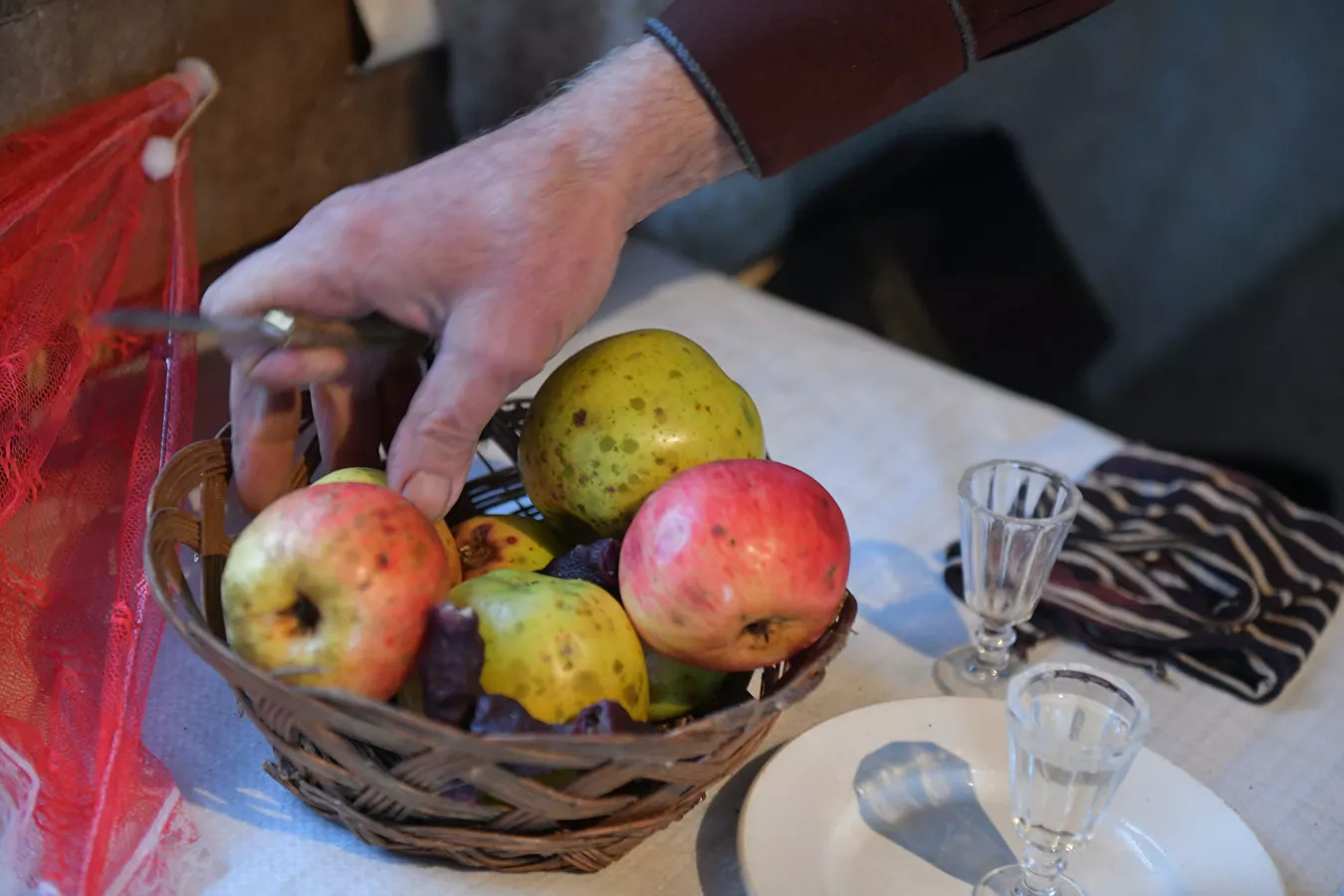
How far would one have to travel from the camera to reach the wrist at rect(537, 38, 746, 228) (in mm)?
732

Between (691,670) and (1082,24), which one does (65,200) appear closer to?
(691,670)

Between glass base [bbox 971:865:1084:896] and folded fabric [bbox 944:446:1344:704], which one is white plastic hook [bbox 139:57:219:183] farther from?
glass base [bbox 971:865:1084:896]

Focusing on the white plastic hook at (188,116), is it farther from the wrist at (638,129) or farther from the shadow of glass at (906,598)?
the shadow of glass at (906,598)

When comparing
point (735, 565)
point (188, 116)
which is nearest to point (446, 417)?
point (735, 565)

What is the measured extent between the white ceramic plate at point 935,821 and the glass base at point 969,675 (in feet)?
0.18

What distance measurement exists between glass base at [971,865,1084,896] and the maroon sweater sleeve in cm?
→ 47

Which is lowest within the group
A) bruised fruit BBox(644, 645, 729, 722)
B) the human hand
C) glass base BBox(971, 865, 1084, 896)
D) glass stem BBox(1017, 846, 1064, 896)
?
glass base BBox(971, 865, 1084, 896)

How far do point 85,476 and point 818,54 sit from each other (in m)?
0.56

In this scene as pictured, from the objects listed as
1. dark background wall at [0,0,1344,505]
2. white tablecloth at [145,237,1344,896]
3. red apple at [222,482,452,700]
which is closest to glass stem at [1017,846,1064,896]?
white tablecloth at [145,237,1344,896]

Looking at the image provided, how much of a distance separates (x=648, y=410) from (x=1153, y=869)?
1.25ft

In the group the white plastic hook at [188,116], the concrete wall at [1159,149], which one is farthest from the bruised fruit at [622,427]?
the concrete wall at [1159,149]

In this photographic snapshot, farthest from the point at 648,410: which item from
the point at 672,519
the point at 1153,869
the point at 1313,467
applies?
the point at 1313,467

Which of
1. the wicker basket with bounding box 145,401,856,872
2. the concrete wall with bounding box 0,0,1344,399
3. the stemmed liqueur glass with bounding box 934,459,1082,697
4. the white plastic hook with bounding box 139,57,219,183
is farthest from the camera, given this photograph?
the concrete wall with bounding box 0,0,1344,399

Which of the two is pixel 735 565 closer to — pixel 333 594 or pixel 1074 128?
pixel 333 594
